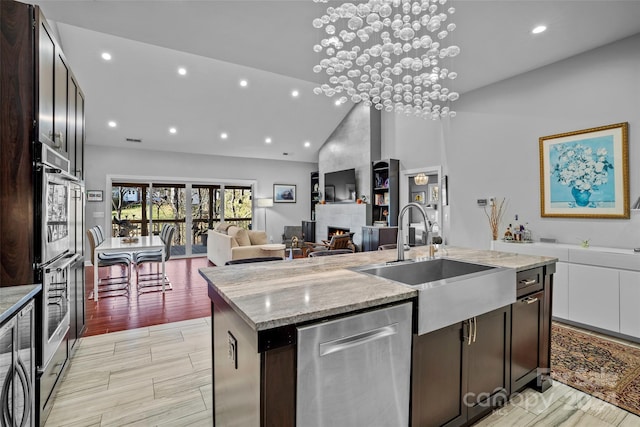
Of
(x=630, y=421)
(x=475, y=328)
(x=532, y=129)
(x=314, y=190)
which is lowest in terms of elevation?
(x=630, y=421)

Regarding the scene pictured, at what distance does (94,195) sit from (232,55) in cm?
563

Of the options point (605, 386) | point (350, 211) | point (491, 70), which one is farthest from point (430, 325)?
point (350, 211)

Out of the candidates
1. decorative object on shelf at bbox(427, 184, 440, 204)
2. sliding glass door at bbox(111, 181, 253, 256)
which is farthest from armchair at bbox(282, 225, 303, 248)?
decorative object on shelf at bbox(427, 184, 440, 204)

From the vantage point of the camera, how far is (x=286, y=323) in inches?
43.1

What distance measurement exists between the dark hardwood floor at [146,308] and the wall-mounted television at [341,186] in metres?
4.28

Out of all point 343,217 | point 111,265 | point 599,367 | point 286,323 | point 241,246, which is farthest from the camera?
point 343,217

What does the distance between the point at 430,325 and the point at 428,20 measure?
90.7 inches

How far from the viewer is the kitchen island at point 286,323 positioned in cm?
111

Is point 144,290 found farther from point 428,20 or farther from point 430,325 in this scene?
point 428,20

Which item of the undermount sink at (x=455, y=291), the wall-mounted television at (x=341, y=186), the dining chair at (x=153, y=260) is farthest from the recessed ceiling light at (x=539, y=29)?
the dining chair at (x=153, y=260)

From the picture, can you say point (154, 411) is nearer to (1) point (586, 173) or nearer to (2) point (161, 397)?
(2) point (161, 397)

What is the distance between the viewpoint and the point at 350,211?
7.96 m

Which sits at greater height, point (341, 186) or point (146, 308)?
point (341, 186)

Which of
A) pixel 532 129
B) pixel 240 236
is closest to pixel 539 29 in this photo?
pixel 532 129
